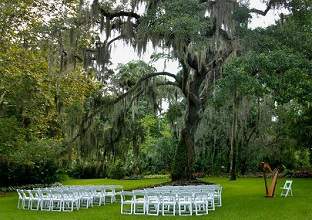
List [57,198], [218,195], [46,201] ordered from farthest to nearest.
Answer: [46,201] < [218,195] < [57,198]

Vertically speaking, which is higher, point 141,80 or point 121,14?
point 121,14

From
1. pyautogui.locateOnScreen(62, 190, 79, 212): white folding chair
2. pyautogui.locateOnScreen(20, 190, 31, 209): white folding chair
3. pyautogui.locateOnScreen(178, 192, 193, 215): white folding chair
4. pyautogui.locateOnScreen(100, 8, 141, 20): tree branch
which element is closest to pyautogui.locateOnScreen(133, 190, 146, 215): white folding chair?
pyautogui.locateOnScreen(178, 192, 193, 215): white folding chair

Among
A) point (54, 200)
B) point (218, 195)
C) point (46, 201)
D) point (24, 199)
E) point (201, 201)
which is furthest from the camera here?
point (24, 199)

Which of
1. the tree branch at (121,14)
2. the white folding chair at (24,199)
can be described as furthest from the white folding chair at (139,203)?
the tree branch at (121,14)

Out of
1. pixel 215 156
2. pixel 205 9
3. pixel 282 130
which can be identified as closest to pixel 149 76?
pixel 205 9

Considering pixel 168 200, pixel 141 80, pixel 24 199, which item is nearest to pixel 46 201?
pixel 24 199

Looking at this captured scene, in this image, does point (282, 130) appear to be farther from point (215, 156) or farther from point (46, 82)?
point (46, 82)

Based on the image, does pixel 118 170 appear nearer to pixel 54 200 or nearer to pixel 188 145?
pixel 188 145

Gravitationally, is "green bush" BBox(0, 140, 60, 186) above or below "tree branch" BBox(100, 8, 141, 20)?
below

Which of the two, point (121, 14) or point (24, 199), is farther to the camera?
point (121, 14)

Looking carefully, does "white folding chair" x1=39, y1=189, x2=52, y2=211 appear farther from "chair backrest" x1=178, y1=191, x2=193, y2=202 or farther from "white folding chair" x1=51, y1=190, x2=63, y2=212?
"chair backrest" x1=178, y1=191, x2=193, y2=202

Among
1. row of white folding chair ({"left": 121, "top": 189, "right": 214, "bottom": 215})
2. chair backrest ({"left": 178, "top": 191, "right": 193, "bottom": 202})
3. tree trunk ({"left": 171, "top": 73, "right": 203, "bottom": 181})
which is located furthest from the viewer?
tree trunk ({"left": 171, "top": 73, "right": 203, "bottom": 181})

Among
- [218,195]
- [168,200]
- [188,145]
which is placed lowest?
[168,200]

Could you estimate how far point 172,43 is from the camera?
1786cm
